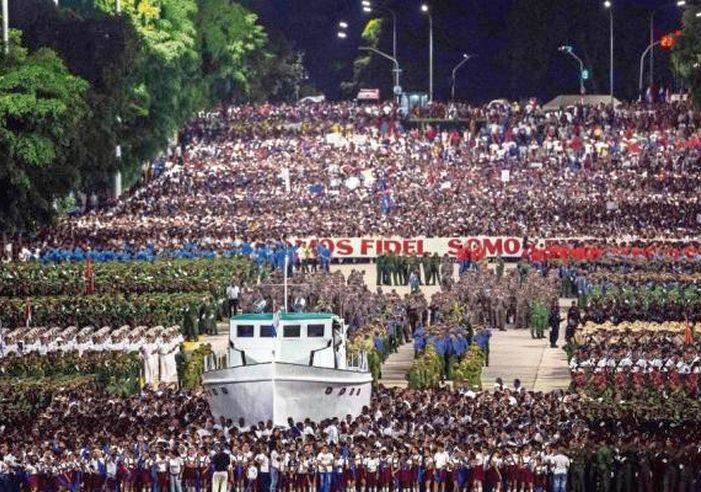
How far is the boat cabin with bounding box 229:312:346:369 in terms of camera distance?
54.0 m

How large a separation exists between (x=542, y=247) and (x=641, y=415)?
41373 millimetres

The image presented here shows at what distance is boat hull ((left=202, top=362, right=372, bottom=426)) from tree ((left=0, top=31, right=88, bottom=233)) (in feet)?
96.3

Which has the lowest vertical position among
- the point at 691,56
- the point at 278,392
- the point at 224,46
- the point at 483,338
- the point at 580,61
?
the point at 483,338

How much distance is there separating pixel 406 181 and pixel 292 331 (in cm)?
5760

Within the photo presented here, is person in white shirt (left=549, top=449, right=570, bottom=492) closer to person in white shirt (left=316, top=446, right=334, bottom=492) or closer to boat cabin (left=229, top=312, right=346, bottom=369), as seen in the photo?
person in white shirt (left=316, top=446, right=334, bottom=492)

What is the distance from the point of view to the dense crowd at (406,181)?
9644cm

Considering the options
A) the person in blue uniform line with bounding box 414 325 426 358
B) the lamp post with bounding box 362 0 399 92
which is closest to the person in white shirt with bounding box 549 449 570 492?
the person in blue uniform line with bounding box 414 325 426 358

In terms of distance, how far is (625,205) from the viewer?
337 ft

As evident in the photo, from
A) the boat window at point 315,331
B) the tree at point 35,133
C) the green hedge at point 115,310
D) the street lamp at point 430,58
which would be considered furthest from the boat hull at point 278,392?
the street lamp at point 430,58

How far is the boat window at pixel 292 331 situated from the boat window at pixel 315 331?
0.20m

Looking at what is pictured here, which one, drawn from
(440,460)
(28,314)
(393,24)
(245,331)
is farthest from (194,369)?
(393,24)

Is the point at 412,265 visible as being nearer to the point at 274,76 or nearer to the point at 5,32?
the point at 5,32

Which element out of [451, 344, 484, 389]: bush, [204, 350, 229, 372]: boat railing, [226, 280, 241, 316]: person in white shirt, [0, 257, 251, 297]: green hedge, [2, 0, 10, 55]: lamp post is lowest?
[226, 280, 241, 316]: person in white shirt

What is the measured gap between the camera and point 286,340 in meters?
54.2
